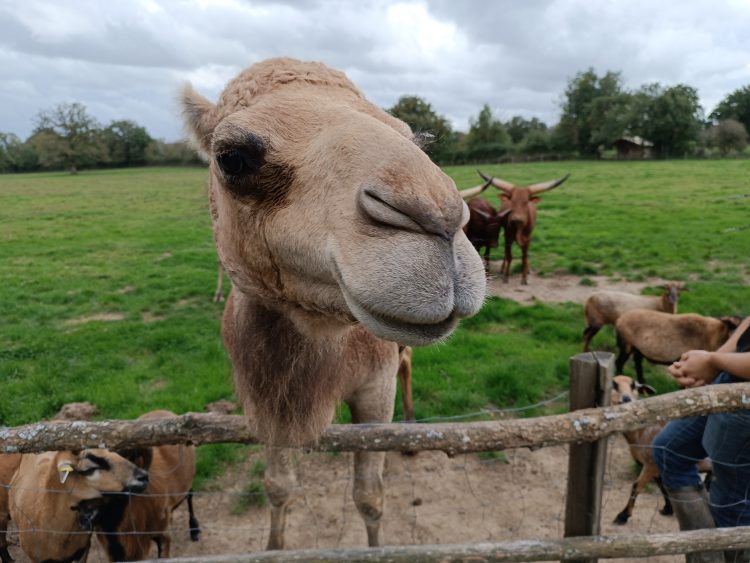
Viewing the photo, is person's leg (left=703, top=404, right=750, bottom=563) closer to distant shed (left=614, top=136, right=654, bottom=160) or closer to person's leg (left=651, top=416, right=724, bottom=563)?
person's leg (left=651, top=416, right=724, bottom=563)

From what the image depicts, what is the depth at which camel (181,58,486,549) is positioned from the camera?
1212 mm

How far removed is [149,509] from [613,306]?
580 cm

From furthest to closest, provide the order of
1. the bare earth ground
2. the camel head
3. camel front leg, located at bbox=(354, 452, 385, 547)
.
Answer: the bare earth ground → camel front leg, located at bbox=(354, 452, 385, 547) → the camel head

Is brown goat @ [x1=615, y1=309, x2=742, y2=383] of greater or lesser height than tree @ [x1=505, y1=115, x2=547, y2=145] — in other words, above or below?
below

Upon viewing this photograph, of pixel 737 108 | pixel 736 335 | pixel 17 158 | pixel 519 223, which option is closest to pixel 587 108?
pixel 737 108

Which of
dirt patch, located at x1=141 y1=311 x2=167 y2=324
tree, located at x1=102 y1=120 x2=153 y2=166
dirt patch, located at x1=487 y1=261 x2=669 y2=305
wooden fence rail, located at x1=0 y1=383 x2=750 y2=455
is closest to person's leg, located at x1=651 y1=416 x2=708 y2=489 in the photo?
wooden fence rail, located at x1=0 y1=383 x2=750 y2=455

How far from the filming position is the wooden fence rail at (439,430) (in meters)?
2.32

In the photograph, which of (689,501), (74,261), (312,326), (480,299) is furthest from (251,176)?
(74,261)

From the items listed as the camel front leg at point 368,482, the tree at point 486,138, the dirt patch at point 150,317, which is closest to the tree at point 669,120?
the tree at point 486,138

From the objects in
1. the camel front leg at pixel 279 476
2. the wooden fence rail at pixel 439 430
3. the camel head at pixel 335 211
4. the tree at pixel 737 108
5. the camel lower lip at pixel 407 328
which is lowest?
the camel front leg at pixel 279 476

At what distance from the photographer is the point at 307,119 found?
61.9 inches

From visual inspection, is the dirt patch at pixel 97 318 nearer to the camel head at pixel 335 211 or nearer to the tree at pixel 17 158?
the camel head at pixel 335 211

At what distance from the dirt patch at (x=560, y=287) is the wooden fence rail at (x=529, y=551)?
6283mm

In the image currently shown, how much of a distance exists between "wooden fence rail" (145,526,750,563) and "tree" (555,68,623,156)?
55.2 meters
